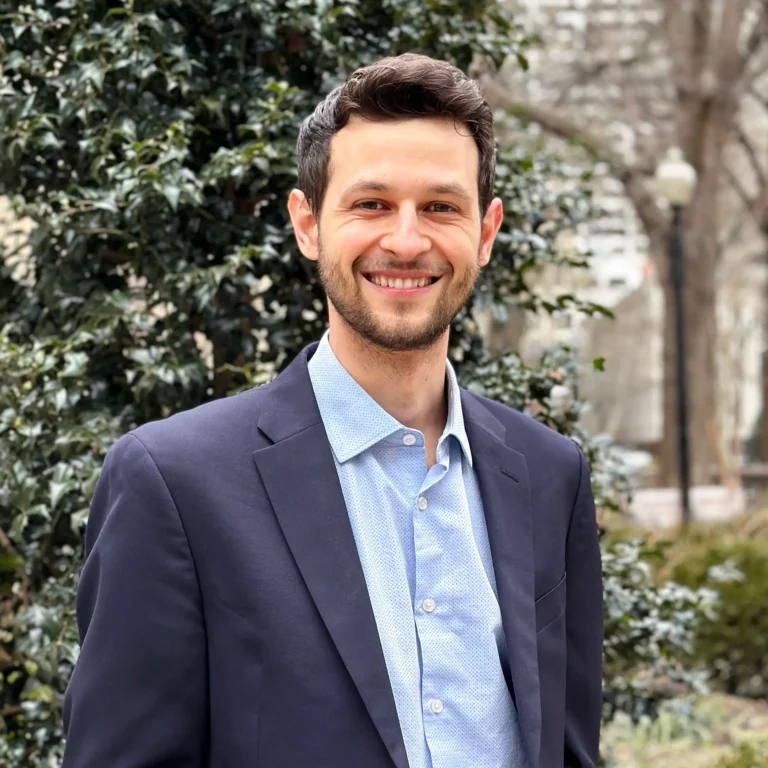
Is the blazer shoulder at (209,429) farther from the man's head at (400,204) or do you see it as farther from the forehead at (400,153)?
the forehead at (400,153)

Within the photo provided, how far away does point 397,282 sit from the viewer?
2.15m

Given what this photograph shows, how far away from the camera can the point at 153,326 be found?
3.28m

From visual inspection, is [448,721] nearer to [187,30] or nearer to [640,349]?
[187,30]

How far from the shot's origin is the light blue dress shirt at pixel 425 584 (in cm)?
201

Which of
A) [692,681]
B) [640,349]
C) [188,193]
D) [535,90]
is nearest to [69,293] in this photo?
[188,193]

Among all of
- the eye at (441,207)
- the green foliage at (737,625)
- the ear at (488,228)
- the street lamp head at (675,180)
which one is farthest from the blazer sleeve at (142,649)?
the street lamp head at (675,180)

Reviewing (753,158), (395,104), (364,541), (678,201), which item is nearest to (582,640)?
(364,541)

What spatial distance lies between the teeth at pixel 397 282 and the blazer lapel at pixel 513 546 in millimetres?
329

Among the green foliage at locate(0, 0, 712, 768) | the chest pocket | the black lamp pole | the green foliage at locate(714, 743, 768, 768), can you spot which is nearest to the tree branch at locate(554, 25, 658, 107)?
the black lamp pole

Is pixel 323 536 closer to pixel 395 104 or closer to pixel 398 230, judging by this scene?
pixel 398 230

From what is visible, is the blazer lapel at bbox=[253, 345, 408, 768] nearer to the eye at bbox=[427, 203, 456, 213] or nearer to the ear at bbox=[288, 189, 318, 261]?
the ear at bbox=[288, 189, 318, 261]

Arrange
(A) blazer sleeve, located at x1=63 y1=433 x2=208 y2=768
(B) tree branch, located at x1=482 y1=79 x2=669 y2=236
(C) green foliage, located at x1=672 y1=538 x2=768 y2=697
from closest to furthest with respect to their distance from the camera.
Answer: (A) blazer sleeve, located at x1=63 y1=433 x2=208 y2=768 → (C) green foliage, located at x1=672 y1=538 x2=768 y2=697 → (B) tree branch, located at x1=482 y1=79 x2=669 y2=236

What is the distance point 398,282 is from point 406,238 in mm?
82

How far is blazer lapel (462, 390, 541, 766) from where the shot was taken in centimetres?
207
